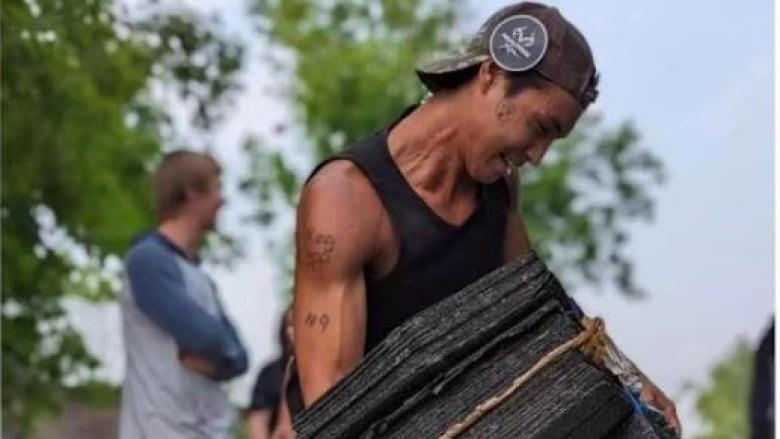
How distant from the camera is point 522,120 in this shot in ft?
10.5

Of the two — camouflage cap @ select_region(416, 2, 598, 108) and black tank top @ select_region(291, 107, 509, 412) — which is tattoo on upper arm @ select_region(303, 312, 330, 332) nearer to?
black tank top @ select_region(291, 107, 509, 412)

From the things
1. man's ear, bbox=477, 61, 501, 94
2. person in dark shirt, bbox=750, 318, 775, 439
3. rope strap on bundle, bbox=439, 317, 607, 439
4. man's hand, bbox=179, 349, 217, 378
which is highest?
man's hand, bbox=179, 349, 217, 378

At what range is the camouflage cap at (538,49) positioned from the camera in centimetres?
317

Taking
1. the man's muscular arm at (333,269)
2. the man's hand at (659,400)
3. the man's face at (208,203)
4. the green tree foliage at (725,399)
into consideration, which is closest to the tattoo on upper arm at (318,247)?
the man's muscular arm at (333,269)

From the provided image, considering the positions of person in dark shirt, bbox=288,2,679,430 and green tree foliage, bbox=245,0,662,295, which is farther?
green tree foliage, bbox=245,0,662,295

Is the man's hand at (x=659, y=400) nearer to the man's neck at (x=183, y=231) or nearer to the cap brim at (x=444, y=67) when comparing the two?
the cap brim at (x=444, y=67)

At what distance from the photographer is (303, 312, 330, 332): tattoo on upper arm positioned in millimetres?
3182

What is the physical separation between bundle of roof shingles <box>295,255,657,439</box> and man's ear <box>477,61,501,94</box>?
13.8 inches

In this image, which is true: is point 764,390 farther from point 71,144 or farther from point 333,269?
point 71,144

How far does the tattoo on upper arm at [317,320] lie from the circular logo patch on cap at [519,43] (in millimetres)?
480

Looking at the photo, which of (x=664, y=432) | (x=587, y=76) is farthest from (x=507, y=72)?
(x=664, y=432)

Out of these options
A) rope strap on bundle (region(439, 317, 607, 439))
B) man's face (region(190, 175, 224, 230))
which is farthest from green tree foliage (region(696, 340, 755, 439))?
rope strap on bundle (region(439, 317, 607, 439))

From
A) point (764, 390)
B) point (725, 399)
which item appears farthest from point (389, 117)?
point (764, 390)

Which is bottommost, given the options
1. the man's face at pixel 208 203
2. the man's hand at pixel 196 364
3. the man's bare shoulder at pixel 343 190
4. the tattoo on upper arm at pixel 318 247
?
the tattoo on upper arm at pixel 318 247
